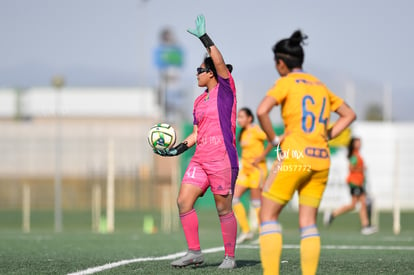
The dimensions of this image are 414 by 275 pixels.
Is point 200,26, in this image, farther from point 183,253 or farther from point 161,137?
point 183,253

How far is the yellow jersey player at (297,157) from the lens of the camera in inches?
270

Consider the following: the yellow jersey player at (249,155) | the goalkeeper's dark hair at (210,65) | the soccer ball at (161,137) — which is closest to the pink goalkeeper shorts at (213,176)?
the soccer ball at (161,137)

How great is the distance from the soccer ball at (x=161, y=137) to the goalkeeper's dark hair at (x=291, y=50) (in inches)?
106

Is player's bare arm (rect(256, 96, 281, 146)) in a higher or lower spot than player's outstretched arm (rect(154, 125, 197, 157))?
higher

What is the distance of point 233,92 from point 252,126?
6090 millimetres

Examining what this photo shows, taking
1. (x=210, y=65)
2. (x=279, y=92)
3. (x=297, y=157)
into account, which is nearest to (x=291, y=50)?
(x=279, y=92)

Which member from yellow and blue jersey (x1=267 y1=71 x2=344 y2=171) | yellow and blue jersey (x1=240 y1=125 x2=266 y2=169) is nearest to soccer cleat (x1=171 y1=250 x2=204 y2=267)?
yellow and blue jersey (x1=267 y1=71 x2=344 y2=171)

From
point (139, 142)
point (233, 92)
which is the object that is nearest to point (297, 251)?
point (233, 92)

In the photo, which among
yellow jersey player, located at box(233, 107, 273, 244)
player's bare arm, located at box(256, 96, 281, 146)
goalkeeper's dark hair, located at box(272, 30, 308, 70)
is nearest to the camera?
player's bare arm, located at box(256, 96, 281, 146)

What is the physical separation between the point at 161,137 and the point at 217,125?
70 cm

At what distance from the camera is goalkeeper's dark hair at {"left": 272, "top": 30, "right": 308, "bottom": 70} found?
710 centimetres

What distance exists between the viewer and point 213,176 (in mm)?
9242

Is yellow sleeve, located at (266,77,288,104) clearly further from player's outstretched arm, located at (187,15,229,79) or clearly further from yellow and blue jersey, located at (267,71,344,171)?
player's outstretched arm, located at (187,15,229,79)

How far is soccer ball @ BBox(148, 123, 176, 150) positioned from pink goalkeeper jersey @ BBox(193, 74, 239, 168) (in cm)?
43
